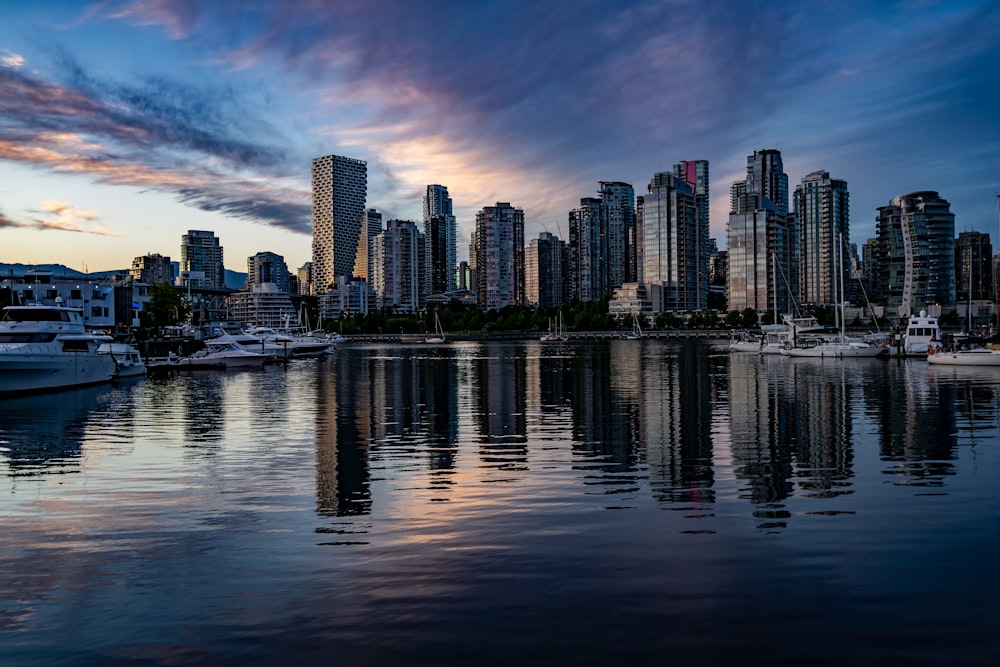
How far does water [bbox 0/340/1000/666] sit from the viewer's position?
10.8m

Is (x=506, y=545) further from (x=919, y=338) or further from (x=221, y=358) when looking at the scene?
(x=919, y=338)

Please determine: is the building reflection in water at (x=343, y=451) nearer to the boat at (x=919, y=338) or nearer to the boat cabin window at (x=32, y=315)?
the boat cabin window at (x=32, y=315)

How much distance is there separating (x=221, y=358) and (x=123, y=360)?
20.6 metres

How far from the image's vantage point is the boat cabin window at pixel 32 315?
64875 millimetres

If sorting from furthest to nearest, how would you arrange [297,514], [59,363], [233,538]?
1. [59,363]
2. [297,514]
3. [233,538]

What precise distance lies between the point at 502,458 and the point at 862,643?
1677cm

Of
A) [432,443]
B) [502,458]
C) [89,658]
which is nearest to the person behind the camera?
[89,658]

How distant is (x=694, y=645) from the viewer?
34.4 feet

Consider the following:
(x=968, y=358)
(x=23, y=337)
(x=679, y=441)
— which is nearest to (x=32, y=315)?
(x=23, y=337)

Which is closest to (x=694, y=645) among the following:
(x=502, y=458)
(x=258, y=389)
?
(x=502, y=458)

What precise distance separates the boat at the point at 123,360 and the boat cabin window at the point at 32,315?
9.22 metres

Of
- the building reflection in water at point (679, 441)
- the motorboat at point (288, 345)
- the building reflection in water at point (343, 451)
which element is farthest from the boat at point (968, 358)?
the motorboat at point (288, 345)

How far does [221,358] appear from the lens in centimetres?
10069

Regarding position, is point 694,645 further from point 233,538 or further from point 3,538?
point 3,538
